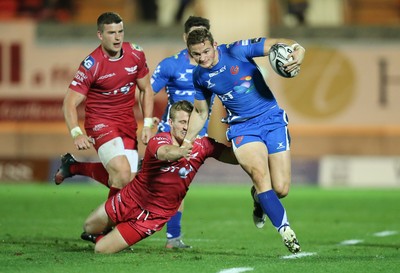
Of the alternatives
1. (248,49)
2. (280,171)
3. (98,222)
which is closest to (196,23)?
(248,49)

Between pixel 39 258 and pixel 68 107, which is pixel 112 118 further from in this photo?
pixel 39 258

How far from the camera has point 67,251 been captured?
9.47 meters

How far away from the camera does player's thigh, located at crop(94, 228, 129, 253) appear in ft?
29.9

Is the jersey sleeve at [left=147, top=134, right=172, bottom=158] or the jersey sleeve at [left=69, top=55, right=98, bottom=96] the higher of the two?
the jersey sleeve at [left=69, top=55, right=98, bottom=96]

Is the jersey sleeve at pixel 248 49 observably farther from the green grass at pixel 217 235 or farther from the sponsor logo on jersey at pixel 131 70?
the green grass at pixel 217 235

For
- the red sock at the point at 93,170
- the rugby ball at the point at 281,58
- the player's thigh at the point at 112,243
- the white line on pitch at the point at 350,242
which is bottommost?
the white line on pitch at the point at 350,242

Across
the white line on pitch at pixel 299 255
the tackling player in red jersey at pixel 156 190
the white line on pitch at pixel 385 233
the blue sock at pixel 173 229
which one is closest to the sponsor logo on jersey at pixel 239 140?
the tackling player in red jersey at pixel 156 190

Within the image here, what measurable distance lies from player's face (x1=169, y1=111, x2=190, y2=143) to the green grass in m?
1.09

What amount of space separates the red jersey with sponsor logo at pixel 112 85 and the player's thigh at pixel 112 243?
165 centimetres

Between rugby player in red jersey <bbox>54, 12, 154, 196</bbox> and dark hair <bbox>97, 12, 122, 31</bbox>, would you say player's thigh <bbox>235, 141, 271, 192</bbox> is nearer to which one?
rugby player in red jersey <bbox>54, 12, 154, 196</bbox>

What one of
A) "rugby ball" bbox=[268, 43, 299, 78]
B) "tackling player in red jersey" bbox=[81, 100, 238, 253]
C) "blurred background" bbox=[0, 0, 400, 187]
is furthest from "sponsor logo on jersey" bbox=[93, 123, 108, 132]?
"blurred background" bbox=[0, 0, 400, 187]

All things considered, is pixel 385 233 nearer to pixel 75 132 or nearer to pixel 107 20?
pixel 75 132

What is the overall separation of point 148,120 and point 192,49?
1.79 metres

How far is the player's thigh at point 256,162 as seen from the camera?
29.8ft
